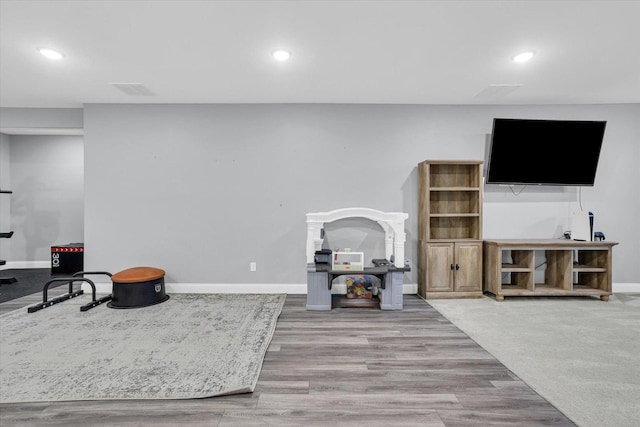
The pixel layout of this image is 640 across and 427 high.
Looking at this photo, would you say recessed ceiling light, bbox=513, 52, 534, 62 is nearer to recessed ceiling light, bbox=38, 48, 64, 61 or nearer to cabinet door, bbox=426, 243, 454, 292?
cabinet door, bbox=426, 243, 454, 292

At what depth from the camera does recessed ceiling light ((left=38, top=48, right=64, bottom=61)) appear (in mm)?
2922

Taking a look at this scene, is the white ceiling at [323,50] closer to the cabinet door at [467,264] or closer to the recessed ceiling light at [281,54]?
the recessed ceiling light at [281,54]

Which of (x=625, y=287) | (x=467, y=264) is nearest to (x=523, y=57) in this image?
(x=467, y=264)

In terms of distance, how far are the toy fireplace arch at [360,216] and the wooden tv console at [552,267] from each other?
1.24 m

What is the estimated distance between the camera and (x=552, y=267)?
4.24 meters

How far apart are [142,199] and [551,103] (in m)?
5.75

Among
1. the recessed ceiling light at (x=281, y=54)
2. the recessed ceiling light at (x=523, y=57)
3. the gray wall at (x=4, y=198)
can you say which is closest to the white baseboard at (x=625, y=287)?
the recessed ceiling light at (x=523, y=57)

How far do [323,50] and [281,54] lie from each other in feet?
1.29

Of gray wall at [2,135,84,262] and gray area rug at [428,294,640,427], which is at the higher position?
gray wall at [2,135,84,262]

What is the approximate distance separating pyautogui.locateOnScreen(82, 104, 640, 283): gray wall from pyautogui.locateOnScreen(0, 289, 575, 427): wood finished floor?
189cm

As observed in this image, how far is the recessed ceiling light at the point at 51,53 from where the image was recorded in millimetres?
2922

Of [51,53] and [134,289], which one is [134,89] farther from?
[134,289]

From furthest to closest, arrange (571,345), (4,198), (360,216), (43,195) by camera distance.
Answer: (43,195) < (4,198) < (360,216) < (571,345)

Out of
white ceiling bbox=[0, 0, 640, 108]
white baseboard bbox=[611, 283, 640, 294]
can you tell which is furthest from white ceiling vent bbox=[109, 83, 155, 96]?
white baseboard bbox=[611, 283, 640, 294]
